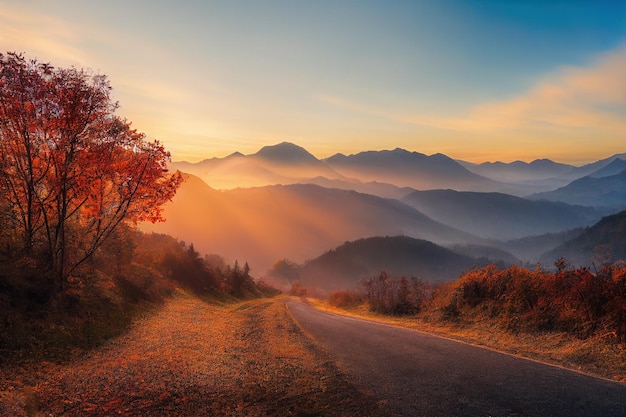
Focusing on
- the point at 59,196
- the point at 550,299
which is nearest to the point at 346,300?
the point at 550,299

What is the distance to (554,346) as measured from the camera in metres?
13.0

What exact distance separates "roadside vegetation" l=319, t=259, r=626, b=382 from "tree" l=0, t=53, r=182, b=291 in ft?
53.1

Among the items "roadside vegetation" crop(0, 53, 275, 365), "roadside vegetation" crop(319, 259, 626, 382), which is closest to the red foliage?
"roadside vegetation" crop(319, 259, 626, 382)

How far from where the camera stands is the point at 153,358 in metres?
13.8

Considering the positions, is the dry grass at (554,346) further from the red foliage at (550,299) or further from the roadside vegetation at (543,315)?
the red foliage at (550,299)

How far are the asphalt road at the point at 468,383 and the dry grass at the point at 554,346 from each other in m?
0.97

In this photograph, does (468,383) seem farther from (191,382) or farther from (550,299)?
(550,299)

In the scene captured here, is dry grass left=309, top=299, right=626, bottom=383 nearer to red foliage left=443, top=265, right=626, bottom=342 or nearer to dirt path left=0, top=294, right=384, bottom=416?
red foliage left=443, top=265, right=626, bottom=342

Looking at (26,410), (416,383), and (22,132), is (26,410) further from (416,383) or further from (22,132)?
(22,132)

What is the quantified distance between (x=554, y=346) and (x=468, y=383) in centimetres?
551

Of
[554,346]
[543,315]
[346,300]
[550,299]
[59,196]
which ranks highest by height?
[59,196]

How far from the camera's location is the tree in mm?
14789

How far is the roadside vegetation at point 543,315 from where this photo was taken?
38.6ft

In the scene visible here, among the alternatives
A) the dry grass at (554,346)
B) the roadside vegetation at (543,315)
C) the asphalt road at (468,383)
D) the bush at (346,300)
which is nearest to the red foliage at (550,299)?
the roadside vegetation at (543,315)
